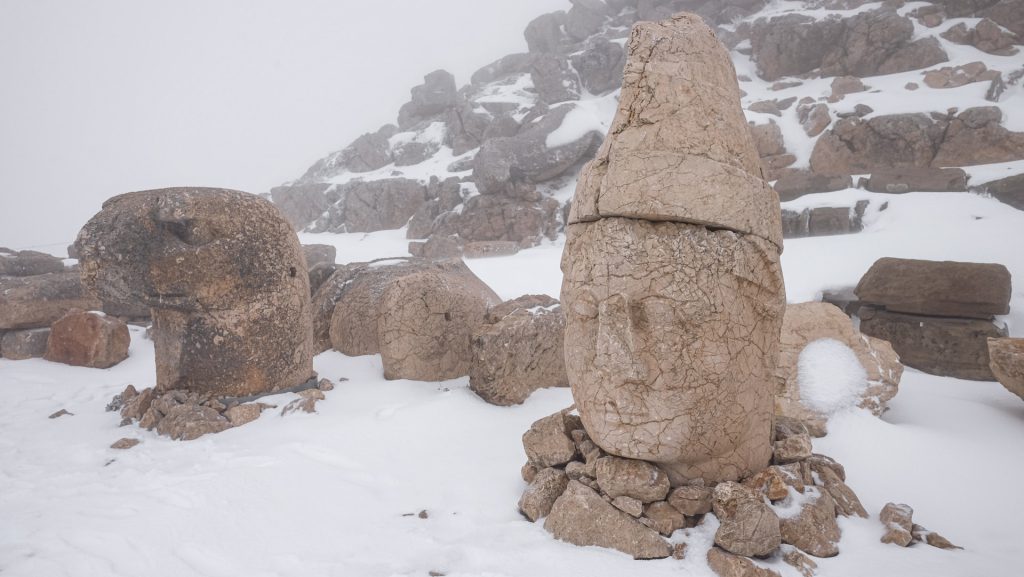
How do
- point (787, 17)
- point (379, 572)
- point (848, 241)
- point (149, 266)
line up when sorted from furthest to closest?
point (787, 17)
point (848, 241)
point (149, 266)
point (379, 572)

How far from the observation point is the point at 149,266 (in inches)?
135

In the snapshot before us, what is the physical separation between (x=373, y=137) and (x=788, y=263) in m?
22.5

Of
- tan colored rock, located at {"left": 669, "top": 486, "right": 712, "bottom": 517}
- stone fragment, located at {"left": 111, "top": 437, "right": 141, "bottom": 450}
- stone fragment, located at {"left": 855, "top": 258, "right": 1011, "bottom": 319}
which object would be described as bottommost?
stone fragment, located at {"left": 111, "top": 437, "right": 141, "bottom": 450}

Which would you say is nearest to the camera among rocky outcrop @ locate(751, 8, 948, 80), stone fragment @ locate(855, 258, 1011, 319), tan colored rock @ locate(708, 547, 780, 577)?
tan colored rock @ locate(708, 547, 780, 577)

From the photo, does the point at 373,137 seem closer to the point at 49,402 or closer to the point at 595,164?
the point at 49,402

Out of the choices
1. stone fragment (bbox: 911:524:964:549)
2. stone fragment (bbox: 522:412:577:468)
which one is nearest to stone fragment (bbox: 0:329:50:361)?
stone fragment (bbox: 522:412:577:468)

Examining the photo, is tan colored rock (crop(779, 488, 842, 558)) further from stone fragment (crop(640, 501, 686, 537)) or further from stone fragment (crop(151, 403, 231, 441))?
stone fragment (crop(151, 403, 231, 441))

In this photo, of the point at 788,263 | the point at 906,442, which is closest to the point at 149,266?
the point at 906,442

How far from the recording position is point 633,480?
2.20 m

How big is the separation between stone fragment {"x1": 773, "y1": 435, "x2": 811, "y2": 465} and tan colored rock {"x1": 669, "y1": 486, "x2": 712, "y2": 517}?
1.79 feet

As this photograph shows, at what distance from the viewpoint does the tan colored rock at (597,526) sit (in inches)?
80.4

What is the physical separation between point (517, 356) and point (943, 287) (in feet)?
14.5

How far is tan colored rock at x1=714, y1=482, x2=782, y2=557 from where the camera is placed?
6.36ft

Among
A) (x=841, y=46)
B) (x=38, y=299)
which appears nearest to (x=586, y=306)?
(x=38, y=299)
